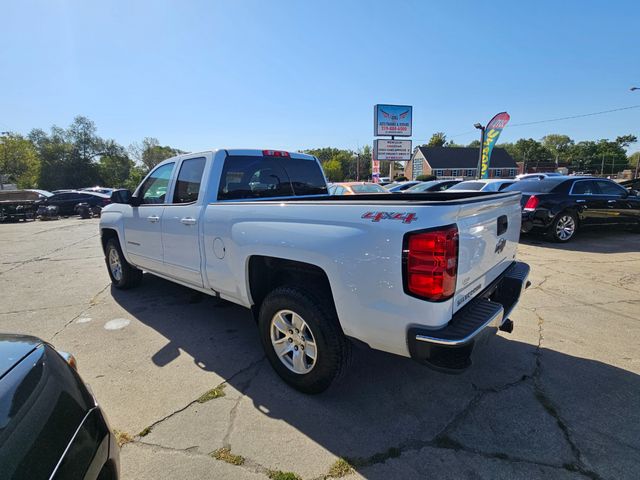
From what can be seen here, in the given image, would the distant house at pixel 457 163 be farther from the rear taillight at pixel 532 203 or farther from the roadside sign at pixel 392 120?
the rear taillight at pixel 532 203

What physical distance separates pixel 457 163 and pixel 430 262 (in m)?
71.1

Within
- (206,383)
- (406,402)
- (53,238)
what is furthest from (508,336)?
(53,238)

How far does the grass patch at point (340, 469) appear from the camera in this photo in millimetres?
2068

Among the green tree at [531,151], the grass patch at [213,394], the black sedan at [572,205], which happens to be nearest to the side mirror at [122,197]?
the grass patch at [213,394]

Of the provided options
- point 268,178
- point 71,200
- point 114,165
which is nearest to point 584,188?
point 268,178

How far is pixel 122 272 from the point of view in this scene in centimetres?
556

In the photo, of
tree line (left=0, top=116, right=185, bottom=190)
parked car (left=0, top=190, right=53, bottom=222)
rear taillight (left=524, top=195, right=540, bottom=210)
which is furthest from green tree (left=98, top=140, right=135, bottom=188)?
rear taillight (left=524, top=195, right=540, bottom=210)

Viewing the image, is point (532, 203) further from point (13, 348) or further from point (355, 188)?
point (13, 348)

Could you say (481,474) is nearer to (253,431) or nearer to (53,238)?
(253,431)

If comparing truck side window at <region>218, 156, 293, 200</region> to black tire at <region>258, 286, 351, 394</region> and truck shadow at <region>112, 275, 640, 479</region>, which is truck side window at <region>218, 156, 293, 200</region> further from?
truck shadow at <region>112, 275, 640, 479</region>

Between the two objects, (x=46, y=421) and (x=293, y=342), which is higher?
(x=46, y=421)

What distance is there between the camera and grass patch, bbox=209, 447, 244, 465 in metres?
2.18

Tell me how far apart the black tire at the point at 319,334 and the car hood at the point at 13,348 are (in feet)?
4.91

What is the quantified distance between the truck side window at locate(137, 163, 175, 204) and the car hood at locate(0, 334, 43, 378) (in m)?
2.81
